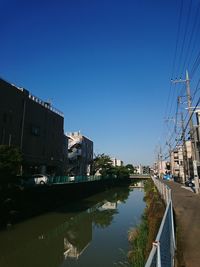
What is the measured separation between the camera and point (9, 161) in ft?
55.4

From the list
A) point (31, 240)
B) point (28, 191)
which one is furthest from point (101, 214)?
point (31, 240)

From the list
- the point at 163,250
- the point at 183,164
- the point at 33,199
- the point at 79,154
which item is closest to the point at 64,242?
the point at 33,199

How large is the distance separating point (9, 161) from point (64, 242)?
5697 mm

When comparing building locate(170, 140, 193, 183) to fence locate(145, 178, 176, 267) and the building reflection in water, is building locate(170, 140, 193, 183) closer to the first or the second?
the building reflection in water

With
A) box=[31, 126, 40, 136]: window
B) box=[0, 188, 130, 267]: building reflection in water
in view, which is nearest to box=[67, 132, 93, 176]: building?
box=[31, 126, 40, 136]: window

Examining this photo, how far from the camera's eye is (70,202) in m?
33.5

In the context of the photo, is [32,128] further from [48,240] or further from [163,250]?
[163,250]

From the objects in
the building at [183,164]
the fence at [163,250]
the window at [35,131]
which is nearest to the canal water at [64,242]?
the fence at [163,250]

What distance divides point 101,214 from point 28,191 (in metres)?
7.59

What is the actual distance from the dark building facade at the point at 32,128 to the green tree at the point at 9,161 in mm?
8861

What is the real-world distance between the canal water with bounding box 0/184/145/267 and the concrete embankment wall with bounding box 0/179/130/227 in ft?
2.62

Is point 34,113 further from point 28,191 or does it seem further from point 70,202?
point 28,191

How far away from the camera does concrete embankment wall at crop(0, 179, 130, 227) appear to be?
17.8 m

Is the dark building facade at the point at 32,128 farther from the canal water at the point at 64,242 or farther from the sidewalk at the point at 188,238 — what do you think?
the sidewalk at the point at 188,238
